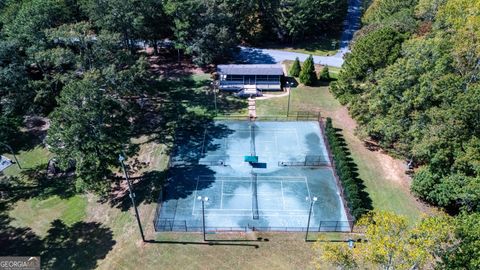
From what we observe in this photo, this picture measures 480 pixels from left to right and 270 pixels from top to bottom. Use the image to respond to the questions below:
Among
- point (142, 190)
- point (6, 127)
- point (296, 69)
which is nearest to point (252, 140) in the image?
point (142, 190)

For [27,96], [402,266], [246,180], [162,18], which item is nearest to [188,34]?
[162,18]

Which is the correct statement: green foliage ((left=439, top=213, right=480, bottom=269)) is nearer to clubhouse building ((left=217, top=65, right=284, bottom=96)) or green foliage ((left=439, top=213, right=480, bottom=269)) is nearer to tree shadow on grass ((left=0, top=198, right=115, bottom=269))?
tree shadow on grass ((left=0, top=198, right=115, bottom=269))

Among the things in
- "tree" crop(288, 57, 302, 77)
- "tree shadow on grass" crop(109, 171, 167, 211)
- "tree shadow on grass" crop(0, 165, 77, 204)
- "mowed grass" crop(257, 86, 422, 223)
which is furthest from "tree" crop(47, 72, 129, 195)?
"tree" crop(288, 57, 302, 77)

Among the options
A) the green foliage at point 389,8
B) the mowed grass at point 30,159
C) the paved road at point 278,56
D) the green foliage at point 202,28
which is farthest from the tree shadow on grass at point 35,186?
the green foliage at point 389,8

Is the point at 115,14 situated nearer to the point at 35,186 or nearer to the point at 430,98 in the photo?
the point at 35,186

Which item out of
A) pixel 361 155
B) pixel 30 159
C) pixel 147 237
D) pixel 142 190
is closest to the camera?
pixel 147 237
